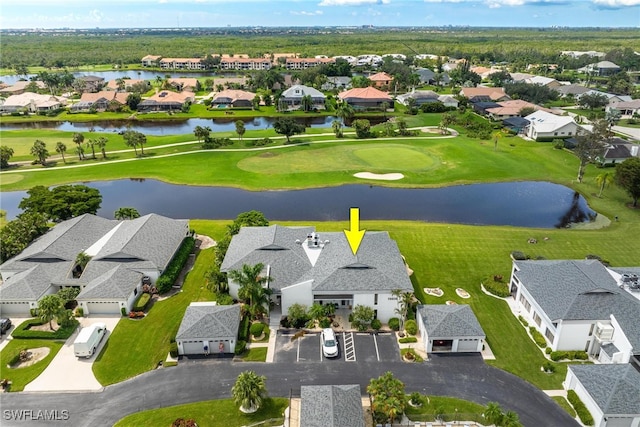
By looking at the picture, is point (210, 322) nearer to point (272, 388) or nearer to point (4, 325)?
point (272, 388)

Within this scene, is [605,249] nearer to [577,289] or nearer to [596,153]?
[577,289]

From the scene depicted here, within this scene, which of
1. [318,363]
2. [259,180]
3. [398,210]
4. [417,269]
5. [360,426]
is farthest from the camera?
[259,180]

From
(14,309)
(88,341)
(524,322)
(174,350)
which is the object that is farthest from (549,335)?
(14,309)

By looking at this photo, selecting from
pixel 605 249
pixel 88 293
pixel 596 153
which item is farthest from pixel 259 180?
pixel 596 153

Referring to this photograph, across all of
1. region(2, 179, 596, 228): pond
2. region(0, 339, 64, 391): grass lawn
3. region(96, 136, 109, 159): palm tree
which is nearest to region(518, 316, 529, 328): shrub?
region(2, 179, 596, 228): pond

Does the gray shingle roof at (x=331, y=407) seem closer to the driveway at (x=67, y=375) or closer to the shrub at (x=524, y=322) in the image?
the driveway at (x=67, y=375)

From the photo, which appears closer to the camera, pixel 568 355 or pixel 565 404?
pixel 565 404

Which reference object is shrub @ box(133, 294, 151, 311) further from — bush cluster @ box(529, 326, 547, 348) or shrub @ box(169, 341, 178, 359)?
Result: bush cluster @ box(529, 326, 547, 348)
